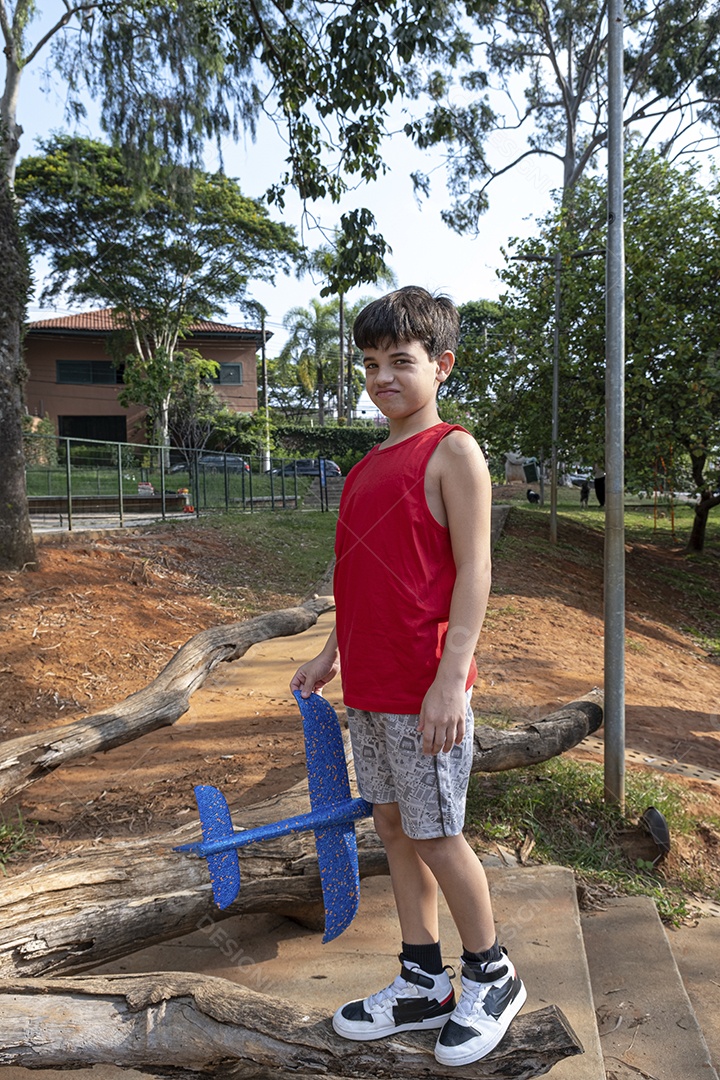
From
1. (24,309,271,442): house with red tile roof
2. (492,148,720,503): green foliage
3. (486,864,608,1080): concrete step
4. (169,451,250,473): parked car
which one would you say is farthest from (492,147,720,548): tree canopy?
(24,309,271,442): house with red tile roof

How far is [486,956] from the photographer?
5.99 feet

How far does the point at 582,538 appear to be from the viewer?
15.3 metres

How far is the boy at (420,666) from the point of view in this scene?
1765mm

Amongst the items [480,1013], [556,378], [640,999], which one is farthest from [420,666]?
[556,378]

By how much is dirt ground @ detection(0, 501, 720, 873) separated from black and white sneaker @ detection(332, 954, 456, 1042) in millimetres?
1915

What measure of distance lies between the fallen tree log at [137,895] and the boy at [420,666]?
26.2 inches

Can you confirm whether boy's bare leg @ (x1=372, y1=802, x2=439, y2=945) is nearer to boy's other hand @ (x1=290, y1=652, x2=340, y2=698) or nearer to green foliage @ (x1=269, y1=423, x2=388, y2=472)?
boy's other hand @ (x1=290, y1=652, x2=340, y2=698)

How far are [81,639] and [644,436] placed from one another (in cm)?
916

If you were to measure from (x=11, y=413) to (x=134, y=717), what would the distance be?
5.07 metres

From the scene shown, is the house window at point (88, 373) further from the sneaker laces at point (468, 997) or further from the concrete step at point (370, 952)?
the sneaker laces at point (468, 997)

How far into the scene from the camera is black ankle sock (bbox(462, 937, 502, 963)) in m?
1.82

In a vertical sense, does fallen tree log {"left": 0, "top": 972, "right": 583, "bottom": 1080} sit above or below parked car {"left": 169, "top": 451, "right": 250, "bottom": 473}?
below

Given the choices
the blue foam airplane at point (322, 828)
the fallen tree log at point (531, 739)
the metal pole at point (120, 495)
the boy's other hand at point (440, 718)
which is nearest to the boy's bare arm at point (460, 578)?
the boy's other hand at point (440, 718)

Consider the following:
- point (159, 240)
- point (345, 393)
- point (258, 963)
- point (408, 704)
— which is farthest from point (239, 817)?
point (345, 393)
